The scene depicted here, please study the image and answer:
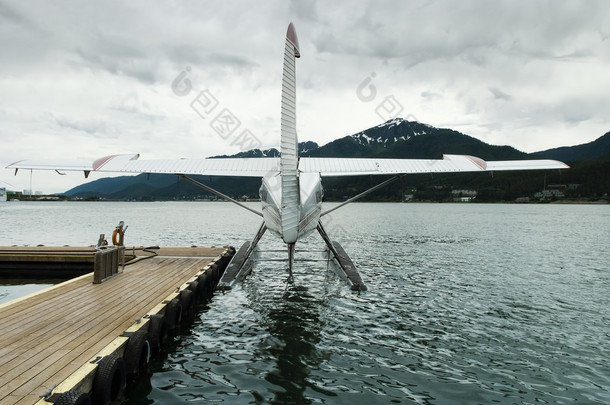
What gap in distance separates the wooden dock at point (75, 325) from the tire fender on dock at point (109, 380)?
0.27ft

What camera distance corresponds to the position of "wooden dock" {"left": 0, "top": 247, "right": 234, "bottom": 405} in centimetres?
468

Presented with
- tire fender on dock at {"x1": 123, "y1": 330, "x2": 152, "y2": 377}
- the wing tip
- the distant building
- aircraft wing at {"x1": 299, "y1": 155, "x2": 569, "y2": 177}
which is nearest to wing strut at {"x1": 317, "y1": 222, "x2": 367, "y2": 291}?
aircraft wing at {"x1": 299, "y1": 155, "x2": 569, "y2": 177}

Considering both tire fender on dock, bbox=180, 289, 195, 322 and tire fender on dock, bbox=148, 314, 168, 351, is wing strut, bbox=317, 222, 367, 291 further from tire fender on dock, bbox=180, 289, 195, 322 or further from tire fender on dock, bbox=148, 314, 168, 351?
tire fender on dock, bbox=148, 314, 168, 351

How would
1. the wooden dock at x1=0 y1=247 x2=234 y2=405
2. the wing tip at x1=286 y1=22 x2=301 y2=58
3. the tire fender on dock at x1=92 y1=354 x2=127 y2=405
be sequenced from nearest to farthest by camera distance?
the wooden dock at x1=0 y1=247 x2=234 y2=405
the tire fender on dock at x1=92 y1=354 x2=127 y2=405
the wing tip at x1=286 y1=22 x2=301 y2=58

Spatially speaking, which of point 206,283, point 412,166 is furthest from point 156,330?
point 412,166

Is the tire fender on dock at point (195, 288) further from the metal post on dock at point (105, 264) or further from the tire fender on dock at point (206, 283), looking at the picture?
the metal post on dock at point (105, 264)

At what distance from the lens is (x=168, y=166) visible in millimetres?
14039

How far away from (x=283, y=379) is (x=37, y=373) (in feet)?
11.9

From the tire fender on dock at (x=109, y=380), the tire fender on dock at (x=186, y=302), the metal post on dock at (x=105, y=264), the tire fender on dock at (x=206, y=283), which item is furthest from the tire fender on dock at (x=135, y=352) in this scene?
the tire fender on dock at (x=206, y=283)

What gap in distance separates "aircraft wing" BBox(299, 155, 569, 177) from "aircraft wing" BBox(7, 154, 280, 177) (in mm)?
1829

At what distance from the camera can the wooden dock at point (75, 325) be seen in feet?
15.4

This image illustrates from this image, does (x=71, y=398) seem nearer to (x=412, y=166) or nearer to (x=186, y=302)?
(x=186, y=302)

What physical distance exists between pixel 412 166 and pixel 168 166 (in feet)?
29.1

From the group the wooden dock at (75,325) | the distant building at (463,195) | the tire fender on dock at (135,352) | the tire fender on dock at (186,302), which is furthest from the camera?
the distant building at (463,195)
